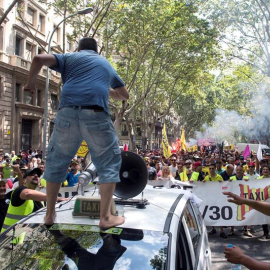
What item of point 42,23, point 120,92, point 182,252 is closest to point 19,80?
point 42,23

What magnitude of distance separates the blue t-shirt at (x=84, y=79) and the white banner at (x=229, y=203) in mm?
5702

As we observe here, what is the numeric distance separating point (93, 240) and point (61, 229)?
0.89 ft

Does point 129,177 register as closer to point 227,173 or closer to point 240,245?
point 240,245

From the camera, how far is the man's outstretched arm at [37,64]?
8.86 ft

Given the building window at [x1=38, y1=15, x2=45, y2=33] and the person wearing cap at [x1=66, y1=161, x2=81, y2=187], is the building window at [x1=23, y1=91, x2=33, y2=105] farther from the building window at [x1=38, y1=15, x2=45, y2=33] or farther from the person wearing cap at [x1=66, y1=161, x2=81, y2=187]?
the person wearing cap at [x1=66, y1=161, x2=81, y2=187]

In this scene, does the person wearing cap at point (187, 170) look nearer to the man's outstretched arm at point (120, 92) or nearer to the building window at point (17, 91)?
the man's outstretched arm at point (120, 92)

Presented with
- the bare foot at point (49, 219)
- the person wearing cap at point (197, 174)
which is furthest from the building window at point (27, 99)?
the bare foot at point (49, 219)

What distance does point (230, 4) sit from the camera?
18.5 metres

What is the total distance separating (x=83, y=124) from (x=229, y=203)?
593cm

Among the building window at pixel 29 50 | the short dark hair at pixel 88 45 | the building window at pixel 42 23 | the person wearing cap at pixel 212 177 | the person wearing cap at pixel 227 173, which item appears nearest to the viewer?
the short dark hair at pixel 88 45

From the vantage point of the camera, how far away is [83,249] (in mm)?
2580

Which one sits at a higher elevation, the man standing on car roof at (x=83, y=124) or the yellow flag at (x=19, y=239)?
the man standing on car roof at (x=83, y=124)

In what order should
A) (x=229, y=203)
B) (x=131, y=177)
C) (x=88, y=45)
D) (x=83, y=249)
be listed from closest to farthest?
(x=83, y=249) → (x=88, y=45) → (x=131, y=177) → (x=229, y=203)

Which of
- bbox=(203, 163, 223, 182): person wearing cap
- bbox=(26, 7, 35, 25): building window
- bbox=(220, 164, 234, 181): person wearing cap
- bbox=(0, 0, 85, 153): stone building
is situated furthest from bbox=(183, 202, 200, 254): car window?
bbox=(26, 7, 35, 25): building window
